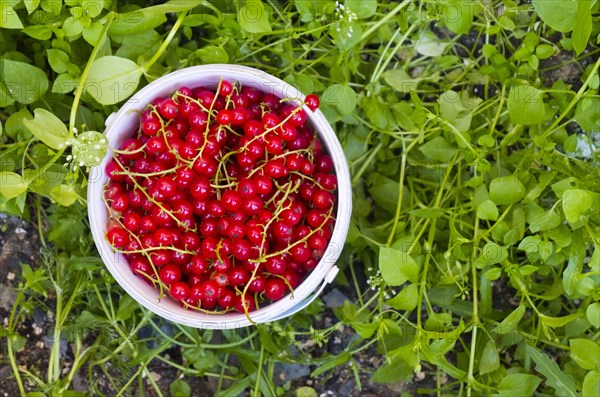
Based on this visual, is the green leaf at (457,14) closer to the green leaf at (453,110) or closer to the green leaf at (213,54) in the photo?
the green leaf at (453,110)

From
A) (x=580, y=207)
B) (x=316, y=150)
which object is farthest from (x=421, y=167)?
(x=580, y=207)

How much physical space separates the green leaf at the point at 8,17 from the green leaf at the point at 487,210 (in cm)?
77

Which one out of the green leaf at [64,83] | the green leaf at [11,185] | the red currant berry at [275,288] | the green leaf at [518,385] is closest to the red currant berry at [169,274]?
the red currant berry at [275,288]

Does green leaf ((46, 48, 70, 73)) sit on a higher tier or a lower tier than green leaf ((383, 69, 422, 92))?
higher

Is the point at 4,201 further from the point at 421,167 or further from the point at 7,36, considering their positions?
the point at 421,167

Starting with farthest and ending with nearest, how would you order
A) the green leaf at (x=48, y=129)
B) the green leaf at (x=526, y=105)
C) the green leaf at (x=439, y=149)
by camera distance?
1. the green leaf at (x=439, y=149)
2. the green leaf at (x=526, y=105)
3. the green leaf at (x=48, y=129)

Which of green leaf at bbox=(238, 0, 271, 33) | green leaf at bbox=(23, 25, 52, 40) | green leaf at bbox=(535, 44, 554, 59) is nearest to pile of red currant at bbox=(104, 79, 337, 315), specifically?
green leaf at bbox=(238, 0, 271, 33)

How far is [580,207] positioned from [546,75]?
432 mm

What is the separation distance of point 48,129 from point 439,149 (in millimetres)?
658

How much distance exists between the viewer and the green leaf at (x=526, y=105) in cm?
107

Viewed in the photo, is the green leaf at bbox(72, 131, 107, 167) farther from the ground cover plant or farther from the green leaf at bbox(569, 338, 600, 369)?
the green leaf at bbox(569, 338, 600, 369)

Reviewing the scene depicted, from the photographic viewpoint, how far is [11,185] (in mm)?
989

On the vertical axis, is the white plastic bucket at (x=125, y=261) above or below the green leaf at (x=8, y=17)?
below

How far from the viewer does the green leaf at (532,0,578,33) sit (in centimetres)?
104
